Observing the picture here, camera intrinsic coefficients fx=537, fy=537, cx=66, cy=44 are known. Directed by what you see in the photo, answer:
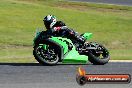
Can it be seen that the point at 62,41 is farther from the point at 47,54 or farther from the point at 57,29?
the point at 47,54

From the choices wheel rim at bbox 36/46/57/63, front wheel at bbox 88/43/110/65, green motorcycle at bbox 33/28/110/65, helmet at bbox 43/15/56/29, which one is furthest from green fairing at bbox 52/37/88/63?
helmet at bbox 43/15/56/29

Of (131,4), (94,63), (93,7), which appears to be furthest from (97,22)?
(94,63)

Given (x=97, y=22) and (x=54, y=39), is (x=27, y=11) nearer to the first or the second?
(x=97, y=22)

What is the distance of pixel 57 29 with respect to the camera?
17.2m

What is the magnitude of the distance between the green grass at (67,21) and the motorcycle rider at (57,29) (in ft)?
20.2

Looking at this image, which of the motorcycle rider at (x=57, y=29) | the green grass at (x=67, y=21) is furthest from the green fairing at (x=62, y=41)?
the green grass at (x=67, y=21)

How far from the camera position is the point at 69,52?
1722 cm

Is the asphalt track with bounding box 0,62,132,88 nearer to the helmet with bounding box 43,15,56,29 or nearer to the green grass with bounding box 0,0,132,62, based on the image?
the helmet with bounding box 43,15,56,29

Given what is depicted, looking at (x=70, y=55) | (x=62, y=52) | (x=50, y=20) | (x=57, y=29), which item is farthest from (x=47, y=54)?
(x=50, y=20)

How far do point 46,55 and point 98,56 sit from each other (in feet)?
5.59

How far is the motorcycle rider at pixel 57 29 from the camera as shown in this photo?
56.4 feet

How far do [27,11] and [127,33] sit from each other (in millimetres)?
8708

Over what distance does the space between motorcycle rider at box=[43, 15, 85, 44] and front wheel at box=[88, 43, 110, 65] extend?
56cm

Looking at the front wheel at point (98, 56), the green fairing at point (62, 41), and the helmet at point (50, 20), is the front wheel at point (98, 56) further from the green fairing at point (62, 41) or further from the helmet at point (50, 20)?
the helmet at point (50, 20)
